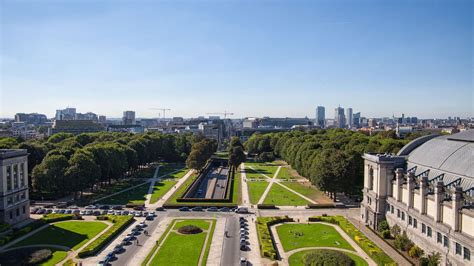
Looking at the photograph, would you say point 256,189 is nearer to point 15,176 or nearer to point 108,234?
point 108,234

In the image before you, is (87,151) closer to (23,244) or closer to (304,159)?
(23,244)

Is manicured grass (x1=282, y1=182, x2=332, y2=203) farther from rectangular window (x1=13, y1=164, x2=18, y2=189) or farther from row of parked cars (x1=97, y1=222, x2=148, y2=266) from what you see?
rectangular window (x1=13, y1=164, x2=18, y2=189)

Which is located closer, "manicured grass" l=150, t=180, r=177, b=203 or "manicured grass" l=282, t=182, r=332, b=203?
"manicured grass" l=282, t=182, r=332, b=203

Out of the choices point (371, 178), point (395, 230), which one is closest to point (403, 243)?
point (395, 230)


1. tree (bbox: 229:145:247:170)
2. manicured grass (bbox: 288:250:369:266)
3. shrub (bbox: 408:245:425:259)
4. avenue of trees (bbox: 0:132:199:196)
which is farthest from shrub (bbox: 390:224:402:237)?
tree (bbox: 229:145:247:170)

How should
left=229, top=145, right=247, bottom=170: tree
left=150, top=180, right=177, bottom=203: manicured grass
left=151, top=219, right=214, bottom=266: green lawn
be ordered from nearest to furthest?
1. left=151, top=219, right=214, bottom=266: green lawn
2. left=150, top=180, right=177, bottom=203: manicured grass
3. left=229, top=145, right=247, bottom=170: tree

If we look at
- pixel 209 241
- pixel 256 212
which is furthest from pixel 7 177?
pixel 256 212

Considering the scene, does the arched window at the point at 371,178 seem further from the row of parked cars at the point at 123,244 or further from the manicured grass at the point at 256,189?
the row of parked cars at the point at 123,244
